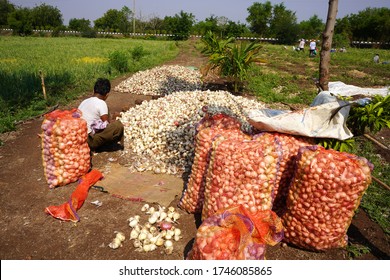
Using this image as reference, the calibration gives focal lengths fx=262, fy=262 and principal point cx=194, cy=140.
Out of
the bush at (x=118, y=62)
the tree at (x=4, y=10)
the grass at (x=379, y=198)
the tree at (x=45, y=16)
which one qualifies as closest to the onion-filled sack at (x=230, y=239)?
the grass at (x=379, y=198)

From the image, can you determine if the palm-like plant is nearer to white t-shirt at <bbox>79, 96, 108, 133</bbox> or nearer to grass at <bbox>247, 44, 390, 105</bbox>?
grass at <bbox>247, 44, 390, 105</bbox>

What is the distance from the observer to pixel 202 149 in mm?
2939

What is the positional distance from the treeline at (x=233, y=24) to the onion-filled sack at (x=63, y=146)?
3368cm

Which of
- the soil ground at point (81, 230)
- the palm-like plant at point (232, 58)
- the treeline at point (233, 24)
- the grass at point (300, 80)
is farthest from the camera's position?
the treeline at point (233, 24)

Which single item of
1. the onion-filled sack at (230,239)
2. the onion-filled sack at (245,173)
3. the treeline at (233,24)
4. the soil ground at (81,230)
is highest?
the treeline at (233,24)

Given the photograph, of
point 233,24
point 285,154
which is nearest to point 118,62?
point 285,154

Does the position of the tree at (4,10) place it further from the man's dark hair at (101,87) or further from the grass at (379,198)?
the grass at (379,198)

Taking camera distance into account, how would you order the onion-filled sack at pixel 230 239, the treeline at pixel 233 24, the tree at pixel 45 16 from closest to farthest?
the onion-filled sack at pixel 230 239 → the treeline at pixel 233 24 → the tree at pixel 45 16

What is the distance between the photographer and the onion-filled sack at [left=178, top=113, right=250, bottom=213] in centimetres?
290

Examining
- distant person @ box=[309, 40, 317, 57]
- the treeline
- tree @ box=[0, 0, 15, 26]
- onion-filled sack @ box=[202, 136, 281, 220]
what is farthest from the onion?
tree @ box=[0, 0, 15, 26]

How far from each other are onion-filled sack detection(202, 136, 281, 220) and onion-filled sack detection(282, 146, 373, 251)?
26 cm

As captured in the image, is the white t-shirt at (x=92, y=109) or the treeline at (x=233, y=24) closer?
the white t-shirt at (x=92, y=109)

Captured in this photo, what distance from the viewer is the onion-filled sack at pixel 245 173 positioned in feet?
7.72
